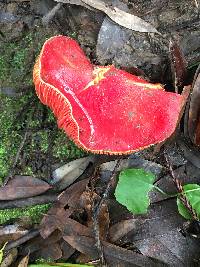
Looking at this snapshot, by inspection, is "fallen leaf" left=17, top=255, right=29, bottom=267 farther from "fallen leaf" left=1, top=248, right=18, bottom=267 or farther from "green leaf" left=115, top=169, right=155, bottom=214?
"green leaf" left=115, top=169, right=155, bottom=214

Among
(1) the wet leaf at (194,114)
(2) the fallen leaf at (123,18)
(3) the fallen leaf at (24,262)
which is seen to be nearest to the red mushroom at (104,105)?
(1) the wet leaf at (194,114)

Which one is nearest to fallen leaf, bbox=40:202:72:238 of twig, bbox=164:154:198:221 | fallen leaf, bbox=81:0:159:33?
twig, bbox=164:154:198:221

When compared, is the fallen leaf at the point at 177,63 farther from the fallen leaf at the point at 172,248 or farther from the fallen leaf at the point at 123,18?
the fallen leaf at the point at 172,248

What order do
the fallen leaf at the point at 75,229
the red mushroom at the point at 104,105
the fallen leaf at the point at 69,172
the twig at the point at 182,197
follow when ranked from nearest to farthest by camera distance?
the red mushroom at the point at 104,105 → the twig at the point at 182,197 → the fallen leaf at the point at 75,229 → the fallen leaf at the point at 69,172

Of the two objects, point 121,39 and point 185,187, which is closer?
point 185,187

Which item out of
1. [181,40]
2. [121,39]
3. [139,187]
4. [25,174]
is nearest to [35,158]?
[25,174]

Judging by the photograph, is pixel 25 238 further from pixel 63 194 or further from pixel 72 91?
pixel 72 91

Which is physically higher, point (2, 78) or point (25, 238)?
point (2, 78)
